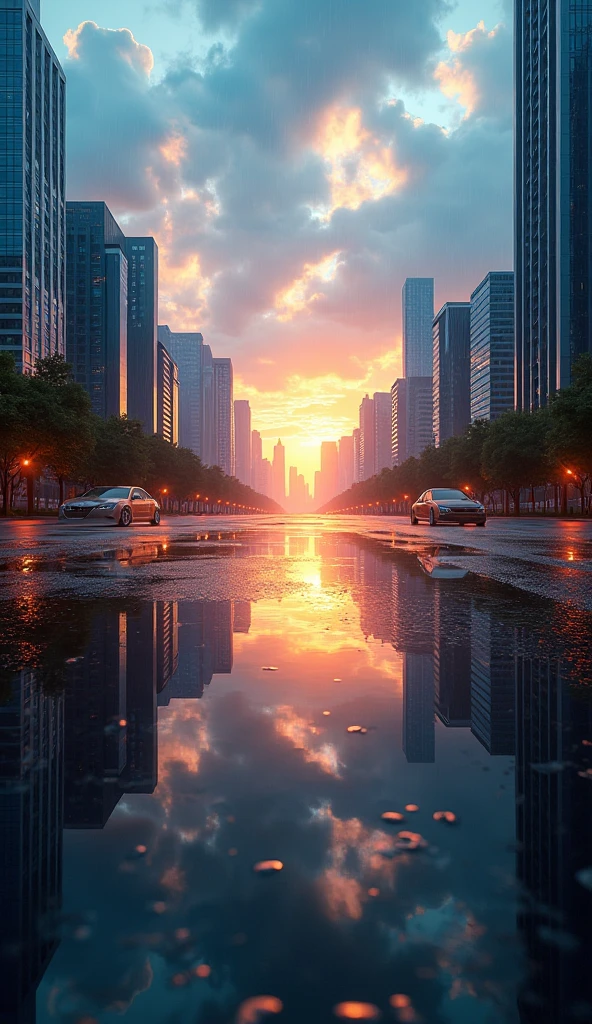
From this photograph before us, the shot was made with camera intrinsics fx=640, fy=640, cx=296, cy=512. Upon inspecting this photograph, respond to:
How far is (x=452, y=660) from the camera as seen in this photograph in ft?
12.0

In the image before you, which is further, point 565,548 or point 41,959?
point 565,548

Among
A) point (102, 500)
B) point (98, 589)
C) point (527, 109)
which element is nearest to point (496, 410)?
point (527, 109)

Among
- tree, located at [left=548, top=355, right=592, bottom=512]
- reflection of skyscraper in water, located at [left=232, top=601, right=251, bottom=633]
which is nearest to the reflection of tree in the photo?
reflection of skyscraper in water, located at [left=232, top=601, right=251, bottom=633]

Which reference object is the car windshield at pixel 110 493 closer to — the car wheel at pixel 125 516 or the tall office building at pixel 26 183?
the car wheel at pixel 125 516

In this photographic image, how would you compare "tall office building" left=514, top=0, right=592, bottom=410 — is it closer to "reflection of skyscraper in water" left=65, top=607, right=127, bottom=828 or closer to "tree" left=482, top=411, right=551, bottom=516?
"tree" left=482, top=411, right=551, bottom=516

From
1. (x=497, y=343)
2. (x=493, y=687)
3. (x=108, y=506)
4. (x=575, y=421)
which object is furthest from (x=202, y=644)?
(x=497, y=343)

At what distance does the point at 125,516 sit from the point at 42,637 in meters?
22.6

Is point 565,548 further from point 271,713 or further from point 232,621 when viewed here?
point 271,713

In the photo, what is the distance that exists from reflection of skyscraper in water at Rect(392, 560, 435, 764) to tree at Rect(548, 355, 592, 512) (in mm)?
32575

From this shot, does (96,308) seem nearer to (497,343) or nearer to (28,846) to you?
(497,343)

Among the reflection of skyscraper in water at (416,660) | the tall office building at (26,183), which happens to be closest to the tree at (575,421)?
the reflection of skyscraper in water at (416,660)

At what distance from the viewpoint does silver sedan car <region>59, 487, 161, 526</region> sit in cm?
2516

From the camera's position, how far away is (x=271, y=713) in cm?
277

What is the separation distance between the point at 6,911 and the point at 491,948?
1.03 metres
